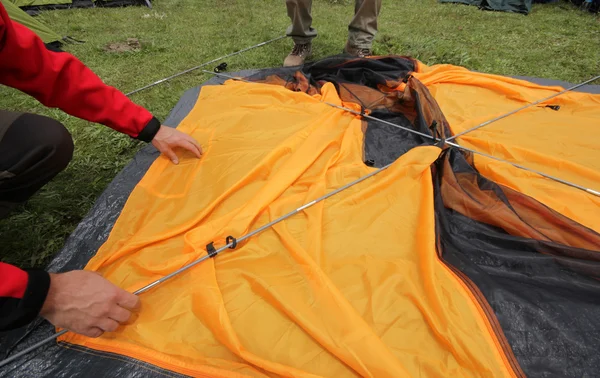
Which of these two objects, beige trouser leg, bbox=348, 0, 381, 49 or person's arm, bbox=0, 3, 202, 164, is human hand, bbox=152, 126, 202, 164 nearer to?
person's arm, bbox=0, 3, 202, 164

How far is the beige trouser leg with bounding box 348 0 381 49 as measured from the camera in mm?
2516

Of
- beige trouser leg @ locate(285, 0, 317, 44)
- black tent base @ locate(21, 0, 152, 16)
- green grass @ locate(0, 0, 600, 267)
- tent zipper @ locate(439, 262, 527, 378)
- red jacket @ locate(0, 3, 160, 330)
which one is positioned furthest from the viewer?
black tent base @ locate(21, 0, 152, 16)

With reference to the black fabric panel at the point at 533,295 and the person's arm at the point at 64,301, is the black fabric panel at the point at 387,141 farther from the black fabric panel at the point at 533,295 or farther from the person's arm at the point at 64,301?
the person's arm at the point at 64,301

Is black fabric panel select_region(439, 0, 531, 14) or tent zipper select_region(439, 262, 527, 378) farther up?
black fabric panel select_region(439, 0, 531, 14)

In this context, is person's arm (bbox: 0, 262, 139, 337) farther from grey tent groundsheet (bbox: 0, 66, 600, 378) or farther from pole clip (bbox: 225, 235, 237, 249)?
pole clip (bbox: 225, 235, 237, 249)

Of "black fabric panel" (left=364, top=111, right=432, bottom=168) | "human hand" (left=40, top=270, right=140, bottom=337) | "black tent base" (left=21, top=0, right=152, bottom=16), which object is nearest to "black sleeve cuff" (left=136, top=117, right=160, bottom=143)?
"human hand" (left=40, top=270, right=140, bottom=337)

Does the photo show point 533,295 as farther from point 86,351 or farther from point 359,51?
point 359,51

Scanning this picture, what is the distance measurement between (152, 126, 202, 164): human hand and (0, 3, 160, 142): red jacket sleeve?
0.06 meters

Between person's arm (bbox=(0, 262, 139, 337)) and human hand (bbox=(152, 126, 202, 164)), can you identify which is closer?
person's arm (bbox=(0, 262, 139, 337))

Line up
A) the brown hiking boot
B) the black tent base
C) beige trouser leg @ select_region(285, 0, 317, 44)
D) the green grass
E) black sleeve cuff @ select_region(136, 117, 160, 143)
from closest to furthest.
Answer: black sleeve cuff @ select_region(136, 117, 160, 143), the green grass, beige trouser leg @ select_region(285, 0, 317, 44), the brown hiking boot, the black tent base

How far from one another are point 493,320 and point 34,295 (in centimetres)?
113

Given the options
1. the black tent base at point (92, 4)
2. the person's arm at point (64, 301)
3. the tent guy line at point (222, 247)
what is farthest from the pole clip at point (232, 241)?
the black tent base at point (92, 4)

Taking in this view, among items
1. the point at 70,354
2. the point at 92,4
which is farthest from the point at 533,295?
the point at 92,4

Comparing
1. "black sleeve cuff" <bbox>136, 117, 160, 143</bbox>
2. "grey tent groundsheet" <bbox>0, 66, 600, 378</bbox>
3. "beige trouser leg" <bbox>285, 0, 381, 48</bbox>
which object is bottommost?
"grey tent groundsheet" <bbox>0, 66, 600, 378</bbox>
